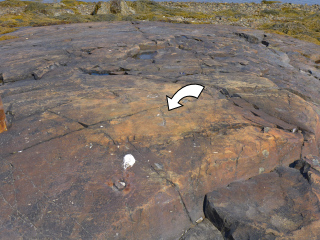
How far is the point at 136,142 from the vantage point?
9.28ft

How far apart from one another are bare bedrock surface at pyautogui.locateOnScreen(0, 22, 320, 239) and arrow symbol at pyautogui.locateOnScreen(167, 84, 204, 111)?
0.32ft

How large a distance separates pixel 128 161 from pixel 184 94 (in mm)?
1703

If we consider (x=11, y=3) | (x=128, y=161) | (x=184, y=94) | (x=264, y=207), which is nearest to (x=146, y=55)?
(x=184, y=94)

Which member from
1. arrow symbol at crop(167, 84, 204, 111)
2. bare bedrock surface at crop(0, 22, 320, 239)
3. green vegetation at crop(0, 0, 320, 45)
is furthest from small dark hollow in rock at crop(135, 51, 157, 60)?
green vegetation at crop(0, 0, 320, 45)

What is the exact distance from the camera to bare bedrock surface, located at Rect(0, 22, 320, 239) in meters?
2.20

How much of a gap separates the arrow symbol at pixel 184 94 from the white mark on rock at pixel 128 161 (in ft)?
3.50

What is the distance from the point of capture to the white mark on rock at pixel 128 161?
253 cm

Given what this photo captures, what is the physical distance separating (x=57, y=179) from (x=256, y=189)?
73.4 inches

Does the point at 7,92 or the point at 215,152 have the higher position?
the point at 215,152

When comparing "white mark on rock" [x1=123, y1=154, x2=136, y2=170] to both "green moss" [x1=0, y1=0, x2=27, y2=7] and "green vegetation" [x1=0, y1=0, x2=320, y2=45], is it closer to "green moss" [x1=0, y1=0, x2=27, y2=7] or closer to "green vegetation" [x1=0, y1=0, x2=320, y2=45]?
"green vegetation" [x1=0, y1=0, x2=320, y2=45]

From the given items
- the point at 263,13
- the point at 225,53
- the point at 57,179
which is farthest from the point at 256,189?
the point at 263,13

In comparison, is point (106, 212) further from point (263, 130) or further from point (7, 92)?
point (7, 92)

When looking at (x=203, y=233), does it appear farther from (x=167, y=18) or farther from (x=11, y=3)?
(x=11, y=3)

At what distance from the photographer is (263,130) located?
123 inches
